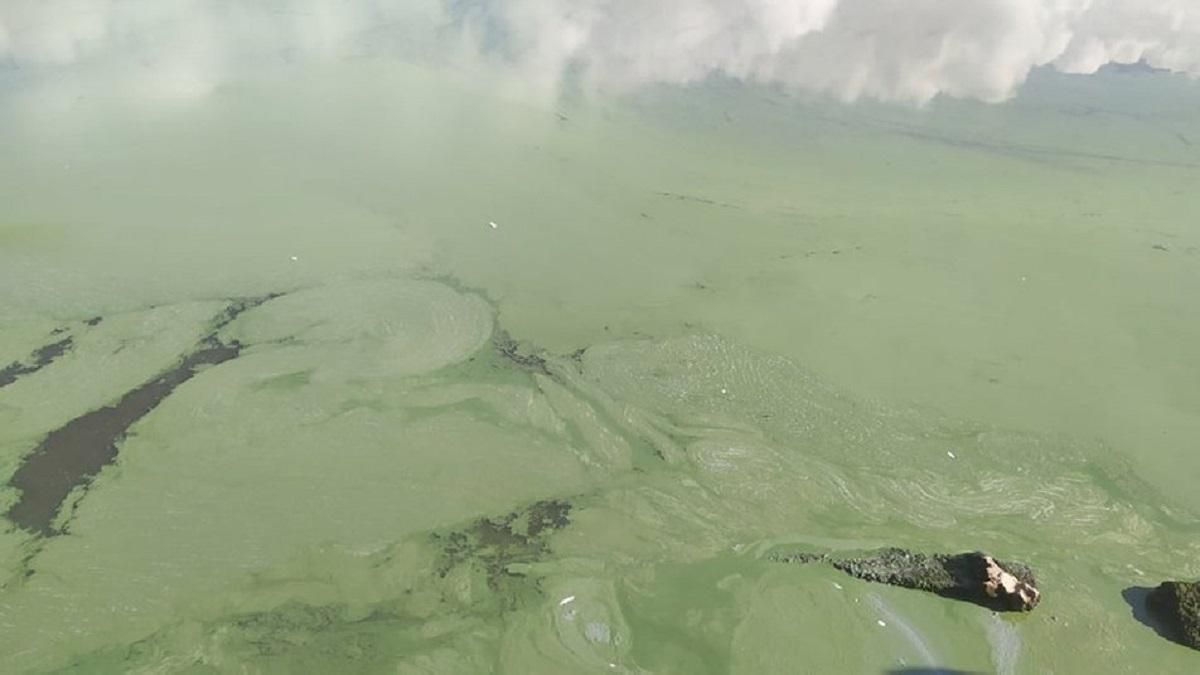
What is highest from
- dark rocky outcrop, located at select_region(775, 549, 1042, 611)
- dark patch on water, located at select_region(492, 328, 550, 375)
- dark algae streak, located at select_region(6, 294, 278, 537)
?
dark patch on water, located at select_region(492, 328, 550, 375)

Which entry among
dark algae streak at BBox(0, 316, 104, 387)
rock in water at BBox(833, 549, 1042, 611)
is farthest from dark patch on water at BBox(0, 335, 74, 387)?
rock in water at BBox(833, 549, 1042, 611)

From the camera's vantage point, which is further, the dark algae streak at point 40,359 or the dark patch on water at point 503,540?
the dark algae streak at point 40,359

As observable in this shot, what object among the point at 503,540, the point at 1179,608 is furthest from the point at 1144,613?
the point at 503,540

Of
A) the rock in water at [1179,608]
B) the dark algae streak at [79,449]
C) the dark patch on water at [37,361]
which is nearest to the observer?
the rock in water at [1179,608]

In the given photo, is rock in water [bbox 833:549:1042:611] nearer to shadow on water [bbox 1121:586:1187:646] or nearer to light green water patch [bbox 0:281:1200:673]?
light green water patch [bbox 0:281:1200:673]

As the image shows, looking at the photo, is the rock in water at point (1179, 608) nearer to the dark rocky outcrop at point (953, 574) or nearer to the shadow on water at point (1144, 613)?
the shadow on water at point (1144, 613)

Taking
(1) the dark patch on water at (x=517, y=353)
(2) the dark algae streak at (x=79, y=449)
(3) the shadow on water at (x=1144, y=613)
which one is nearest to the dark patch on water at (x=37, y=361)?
(2) the dark algae streak at (x=79, y=449)

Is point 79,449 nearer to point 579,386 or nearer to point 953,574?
point 579,386

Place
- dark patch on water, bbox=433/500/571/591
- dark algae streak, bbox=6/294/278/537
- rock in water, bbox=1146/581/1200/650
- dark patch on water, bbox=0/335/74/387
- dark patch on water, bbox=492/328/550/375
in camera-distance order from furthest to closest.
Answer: dark patch on water, bbox=492/328/550/375 → dark patch on water, bbox=0/335/74/387 → dark algae streak, bbox=6/294/278/537 → dark patch on water, bbox=433/500/571/591 → rock in water, bbox=1146/581/1200/650
